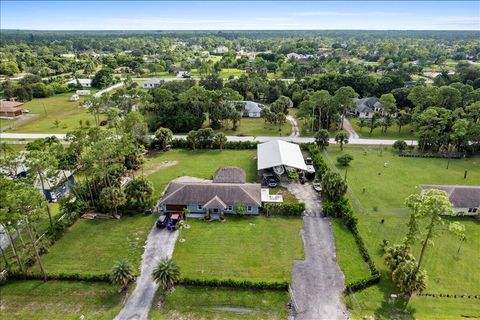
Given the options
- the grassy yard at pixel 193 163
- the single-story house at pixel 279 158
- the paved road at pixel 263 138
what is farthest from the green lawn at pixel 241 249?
the paved road at pixel 263 138

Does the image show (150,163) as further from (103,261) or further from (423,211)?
(423,211)

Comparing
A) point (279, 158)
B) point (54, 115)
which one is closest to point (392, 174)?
point (279, 158)

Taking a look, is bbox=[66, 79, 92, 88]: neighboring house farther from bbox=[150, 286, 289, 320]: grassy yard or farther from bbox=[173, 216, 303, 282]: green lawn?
bbox=[150, 286, 289, 320]: grassy yard

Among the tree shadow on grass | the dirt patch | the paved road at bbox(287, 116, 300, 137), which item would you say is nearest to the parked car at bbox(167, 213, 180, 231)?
the dirt patch

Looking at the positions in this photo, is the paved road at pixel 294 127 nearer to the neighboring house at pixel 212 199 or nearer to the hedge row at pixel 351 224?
the hedge row at pixel 351 224

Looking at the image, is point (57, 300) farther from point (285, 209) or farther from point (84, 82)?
point (84, 82)

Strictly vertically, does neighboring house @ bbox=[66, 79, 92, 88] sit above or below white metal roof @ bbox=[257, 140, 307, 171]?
above
